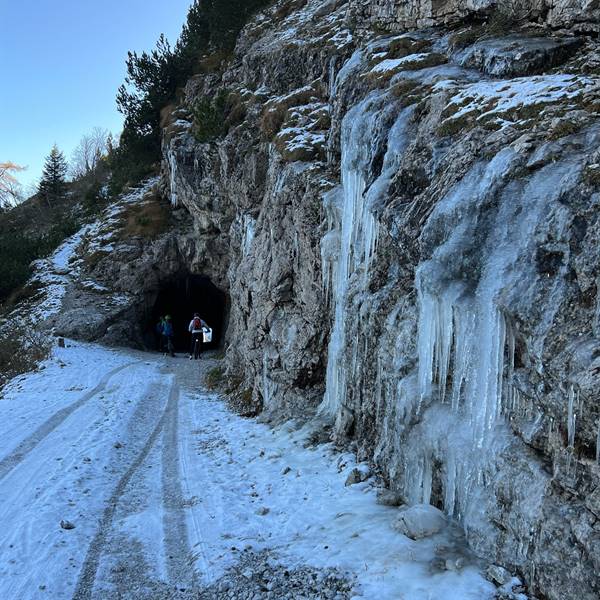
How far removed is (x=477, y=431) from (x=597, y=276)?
7.25 ft

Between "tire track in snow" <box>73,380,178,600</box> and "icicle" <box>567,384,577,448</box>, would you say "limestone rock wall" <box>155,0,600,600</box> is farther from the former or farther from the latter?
"tire track in snow" <box>73,380,178,600</box>

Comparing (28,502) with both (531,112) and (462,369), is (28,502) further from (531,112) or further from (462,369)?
(531,112)

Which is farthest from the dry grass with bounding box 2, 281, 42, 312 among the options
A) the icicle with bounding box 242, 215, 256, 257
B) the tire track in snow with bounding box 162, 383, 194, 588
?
the tire track in snow with bounding box 162, 383, 194, 588

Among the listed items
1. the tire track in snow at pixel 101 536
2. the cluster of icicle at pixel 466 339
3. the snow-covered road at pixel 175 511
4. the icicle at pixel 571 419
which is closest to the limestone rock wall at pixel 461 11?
the cluster of icicle at pixel 466 339

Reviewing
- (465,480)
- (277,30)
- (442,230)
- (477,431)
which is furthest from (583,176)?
(277,30)

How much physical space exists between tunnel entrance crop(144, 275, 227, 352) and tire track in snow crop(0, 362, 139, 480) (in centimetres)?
1621

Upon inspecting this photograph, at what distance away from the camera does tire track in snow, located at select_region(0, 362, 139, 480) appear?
9.39 m

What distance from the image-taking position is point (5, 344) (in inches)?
837

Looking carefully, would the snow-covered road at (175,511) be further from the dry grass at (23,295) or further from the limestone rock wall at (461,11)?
the dry grass at (23,295)

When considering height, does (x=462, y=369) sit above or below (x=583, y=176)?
below

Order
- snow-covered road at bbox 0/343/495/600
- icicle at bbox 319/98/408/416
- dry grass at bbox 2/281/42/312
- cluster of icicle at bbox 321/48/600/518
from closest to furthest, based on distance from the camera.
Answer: cluster of icicle at bbox 321/48/600/518, snow-covered road at bbox 0/343/495/600, icicle at bbox 319/98/408/416, dry grass at bbox 2/281/42/312

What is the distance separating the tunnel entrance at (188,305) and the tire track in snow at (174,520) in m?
21.1

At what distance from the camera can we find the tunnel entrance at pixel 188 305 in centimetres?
3244

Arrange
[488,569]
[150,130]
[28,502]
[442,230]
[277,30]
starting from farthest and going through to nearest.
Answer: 1. [150,130]
2. [277,30]
3. [28,502]
4. [442,230]
5. [488,569]
